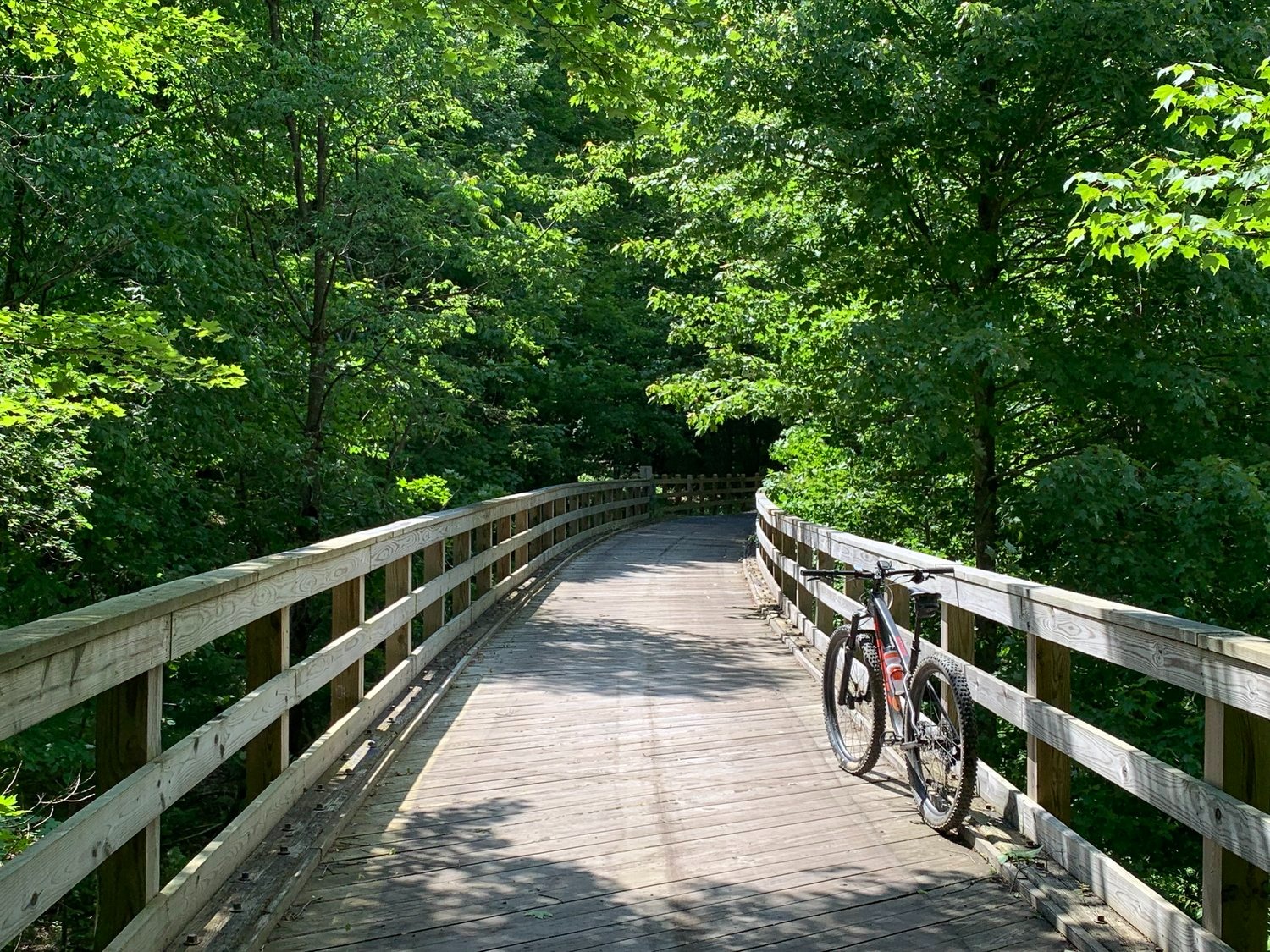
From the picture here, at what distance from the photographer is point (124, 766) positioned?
113 inches

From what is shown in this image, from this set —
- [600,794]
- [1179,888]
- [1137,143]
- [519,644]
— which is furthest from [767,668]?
[1137,143]

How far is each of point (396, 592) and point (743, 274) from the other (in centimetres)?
527

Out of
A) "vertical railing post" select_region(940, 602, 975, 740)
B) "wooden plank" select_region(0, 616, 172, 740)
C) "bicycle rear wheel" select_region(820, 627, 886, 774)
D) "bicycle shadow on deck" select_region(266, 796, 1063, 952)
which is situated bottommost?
"bicycle shadow on deck" select_region(266, 796, 1063, 952)

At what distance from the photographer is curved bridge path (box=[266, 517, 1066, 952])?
3.54 m

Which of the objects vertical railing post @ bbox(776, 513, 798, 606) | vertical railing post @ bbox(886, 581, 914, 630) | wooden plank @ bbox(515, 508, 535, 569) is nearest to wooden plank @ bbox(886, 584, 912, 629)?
vertical railing post @ bbox(886, 581, 914, 630)

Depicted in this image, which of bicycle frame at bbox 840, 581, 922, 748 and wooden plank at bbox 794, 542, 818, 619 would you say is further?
wooden plank at bbox 794, 542, 818, 619

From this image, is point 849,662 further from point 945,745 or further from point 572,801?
point 572,801

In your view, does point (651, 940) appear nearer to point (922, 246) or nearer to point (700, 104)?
point (922, 246)

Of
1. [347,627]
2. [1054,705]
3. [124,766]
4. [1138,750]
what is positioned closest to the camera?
[124,766]

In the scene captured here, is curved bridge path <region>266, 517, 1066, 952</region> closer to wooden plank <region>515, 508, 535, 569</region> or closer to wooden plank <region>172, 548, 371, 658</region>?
wooden plank <region>172, 548, 371, 658</region>

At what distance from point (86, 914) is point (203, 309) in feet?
13.8

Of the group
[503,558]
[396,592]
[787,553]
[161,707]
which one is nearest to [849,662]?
[396,592]

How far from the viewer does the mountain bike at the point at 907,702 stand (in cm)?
423

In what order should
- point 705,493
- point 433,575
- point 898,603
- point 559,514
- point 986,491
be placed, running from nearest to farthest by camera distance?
point 898,603, point 433,575, point 986,491, point 559,514, point 705,493
